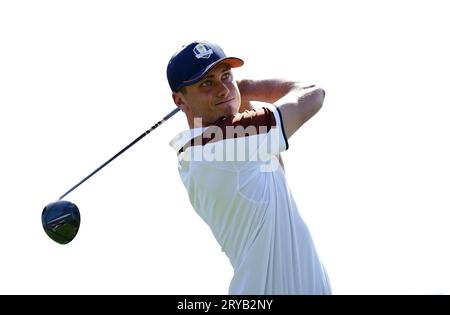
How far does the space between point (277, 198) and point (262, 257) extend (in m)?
0.35

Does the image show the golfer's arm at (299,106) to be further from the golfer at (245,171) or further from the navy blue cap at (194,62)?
the navy blue cap at (194,62)

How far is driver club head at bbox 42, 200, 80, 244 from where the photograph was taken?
248 inches

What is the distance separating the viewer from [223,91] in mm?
5152

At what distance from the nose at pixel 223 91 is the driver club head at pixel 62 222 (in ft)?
5.81

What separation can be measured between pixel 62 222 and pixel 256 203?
1.87 m

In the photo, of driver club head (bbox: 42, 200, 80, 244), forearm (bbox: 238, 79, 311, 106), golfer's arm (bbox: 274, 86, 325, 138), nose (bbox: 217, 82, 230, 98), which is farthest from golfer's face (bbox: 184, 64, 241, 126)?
driver club head (bbox: 42, 200, 80, 244)

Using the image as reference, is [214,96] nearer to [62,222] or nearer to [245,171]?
[245,171]

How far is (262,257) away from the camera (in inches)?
196

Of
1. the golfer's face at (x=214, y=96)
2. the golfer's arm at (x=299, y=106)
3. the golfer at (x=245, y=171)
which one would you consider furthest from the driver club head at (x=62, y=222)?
the golfer's arm at (x=299, y=106)

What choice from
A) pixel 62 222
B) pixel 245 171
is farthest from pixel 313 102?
pixel 62 222

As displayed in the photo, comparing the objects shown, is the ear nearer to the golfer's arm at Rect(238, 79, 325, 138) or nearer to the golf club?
the golfer's arm at Rect(238, 79, 325, 138)

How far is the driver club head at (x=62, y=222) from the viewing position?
6.30 m
